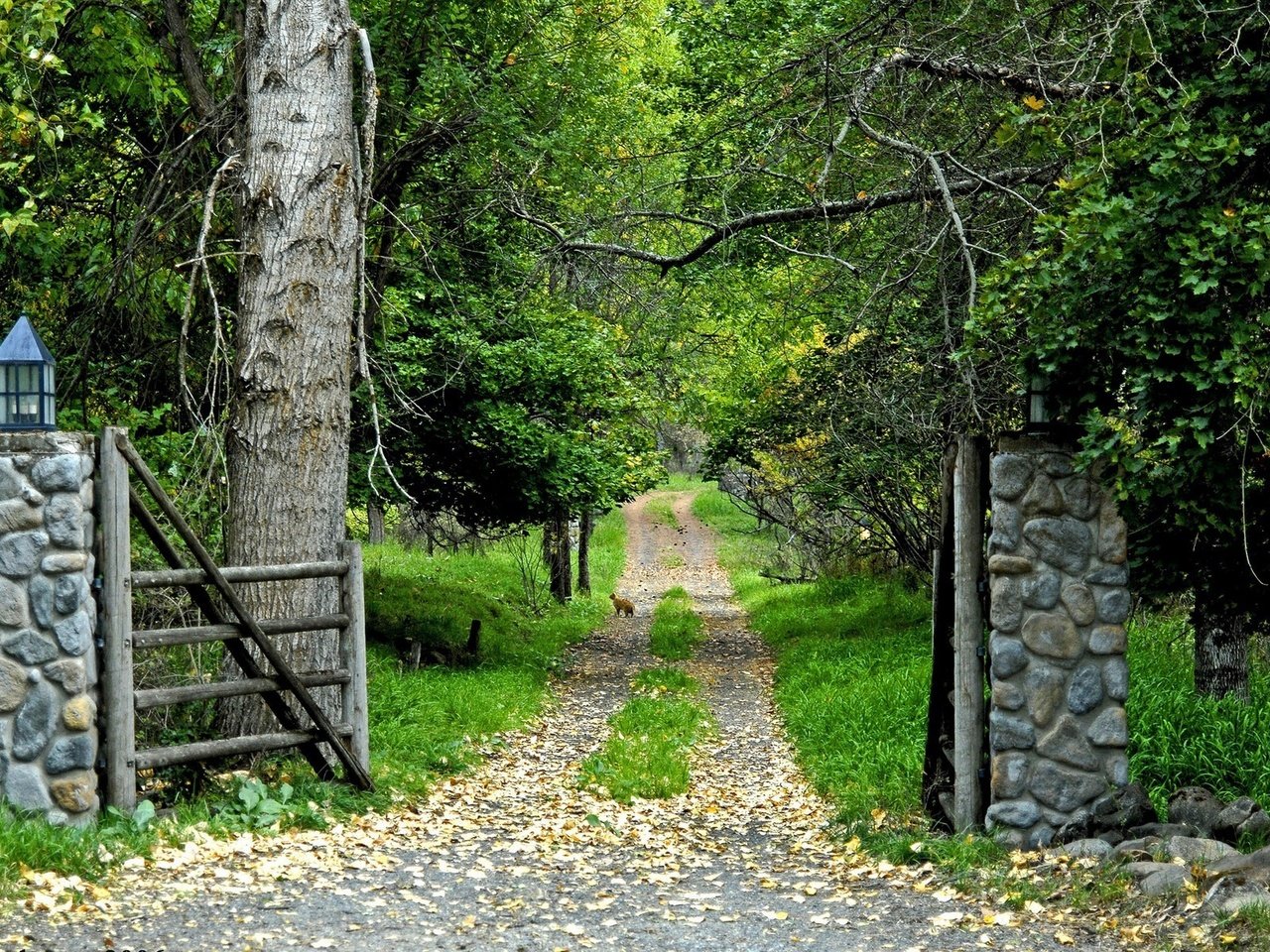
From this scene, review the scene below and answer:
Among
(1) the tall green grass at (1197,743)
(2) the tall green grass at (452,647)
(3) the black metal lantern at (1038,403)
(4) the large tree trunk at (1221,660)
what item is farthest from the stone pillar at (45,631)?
(4) the large tree trunk at (1221,660)

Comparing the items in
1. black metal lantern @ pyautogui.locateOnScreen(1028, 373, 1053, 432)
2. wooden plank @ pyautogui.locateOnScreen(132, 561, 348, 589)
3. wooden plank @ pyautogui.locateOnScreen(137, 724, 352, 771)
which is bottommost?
wooden plank @ pyautogui.locateOnScreen(137, 724, 352, 771)

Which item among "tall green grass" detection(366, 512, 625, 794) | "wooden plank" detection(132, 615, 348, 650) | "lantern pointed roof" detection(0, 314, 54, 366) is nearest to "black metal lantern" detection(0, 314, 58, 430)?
"lantern pointed roof" detection(0, 314, 54, 366)

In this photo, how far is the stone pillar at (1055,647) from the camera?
636 cm

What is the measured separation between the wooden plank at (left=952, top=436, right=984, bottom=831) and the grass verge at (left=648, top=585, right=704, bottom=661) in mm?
9532

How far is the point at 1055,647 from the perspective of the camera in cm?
639

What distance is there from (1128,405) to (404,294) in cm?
824

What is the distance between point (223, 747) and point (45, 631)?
1222 millimetres

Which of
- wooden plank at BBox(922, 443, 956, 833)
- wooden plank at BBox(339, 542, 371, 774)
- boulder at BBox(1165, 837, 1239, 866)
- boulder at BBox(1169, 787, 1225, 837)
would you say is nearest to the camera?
boulder at BBox(1165, 837, 1239, 866)

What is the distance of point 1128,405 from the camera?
6508 mm

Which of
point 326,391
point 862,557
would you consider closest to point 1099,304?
point 326,391

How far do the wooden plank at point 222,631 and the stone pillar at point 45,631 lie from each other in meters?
0.34

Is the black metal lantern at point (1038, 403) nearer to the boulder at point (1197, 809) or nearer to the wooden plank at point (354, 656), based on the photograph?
the boulder at point (1197, 809)

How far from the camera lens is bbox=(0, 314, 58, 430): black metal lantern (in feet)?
19.8

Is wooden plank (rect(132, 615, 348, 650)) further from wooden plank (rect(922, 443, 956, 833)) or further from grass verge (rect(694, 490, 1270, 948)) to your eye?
wooden plank (rect(922, 443, 956, 833))
